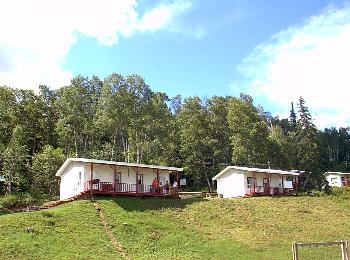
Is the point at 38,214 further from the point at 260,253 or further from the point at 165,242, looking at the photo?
the point at 260,253

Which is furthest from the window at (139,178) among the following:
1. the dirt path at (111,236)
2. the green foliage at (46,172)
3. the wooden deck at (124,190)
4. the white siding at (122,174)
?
the green foliage at (46,172)

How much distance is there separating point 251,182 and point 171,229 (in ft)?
75.7

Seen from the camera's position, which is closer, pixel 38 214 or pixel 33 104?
pixel 38 214

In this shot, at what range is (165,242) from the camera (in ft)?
102

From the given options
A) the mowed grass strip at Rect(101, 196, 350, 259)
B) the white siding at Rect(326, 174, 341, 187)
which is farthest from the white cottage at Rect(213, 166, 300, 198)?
the white siding at Rect(326, 174, 341, 187)

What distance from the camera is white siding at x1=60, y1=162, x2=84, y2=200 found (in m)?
43.4

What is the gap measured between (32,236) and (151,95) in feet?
134

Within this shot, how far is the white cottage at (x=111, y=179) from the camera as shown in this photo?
41.6m

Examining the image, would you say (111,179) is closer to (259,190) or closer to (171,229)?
(171,229)

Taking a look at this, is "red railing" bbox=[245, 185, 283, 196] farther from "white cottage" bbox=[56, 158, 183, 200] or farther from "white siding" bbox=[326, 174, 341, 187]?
"white siding" bbox=[326, 174, 341, 187]

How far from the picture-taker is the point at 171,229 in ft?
112

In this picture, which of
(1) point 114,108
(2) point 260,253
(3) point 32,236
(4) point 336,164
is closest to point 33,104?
(1) point 114,108

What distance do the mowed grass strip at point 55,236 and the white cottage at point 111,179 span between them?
20.9 feet

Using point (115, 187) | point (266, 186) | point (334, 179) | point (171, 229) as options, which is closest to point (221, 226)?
point (171, 229)
